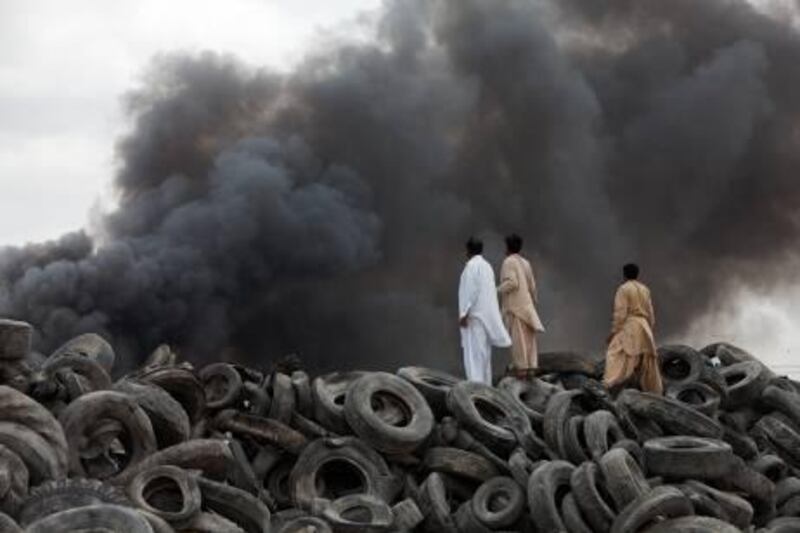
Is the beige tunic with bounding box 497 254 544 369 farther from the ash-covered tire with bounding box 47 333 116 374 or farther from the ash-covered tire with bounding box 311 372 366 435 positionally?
the ash-covered tire with bounding box 47 333 116 374

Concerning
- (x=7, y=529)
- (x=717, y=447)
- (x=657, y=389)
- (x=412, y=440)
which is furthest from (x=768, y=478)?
(x=7, y=529)

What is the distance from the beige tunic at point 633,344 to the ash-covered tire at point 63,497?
6980 mm

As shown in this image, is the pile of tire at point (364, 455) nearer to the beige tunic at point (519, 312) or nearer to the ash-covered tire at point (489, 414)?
the ash-covered tire at point (489, 414)

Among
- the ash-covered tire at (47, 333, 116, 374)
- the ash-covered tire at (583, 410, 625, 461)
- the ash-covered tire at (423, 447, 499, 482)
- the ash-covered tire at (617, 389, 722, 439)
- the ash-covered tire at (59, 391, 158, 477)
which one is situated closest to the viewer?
the ash-covered tire at (59, 391, 158, 477)

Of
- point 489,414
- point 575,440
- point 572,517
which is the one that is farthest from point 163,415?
point 575,440

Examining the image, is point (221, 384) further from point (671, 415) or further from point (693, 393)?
point (693, 393)

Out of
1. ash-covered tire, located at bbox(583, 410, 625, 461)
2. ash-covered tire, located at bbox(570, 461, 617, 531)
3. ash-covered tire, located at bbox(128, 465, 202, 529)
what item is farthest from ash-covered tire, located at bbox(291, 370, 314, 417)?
ash-covered tire, located at bbox(570, 461, 617, 531)

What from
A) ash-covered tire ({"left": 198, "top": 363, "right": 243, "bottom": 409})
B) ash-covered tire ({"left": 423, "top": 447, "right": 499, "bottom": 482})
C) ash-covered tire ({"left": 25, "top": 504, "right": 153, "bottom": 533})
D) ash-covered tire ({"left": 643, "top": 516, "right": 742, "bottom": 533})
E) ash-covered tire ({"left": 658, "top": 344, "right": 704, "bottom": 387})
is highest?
ash-covered tire ({"left": 658, "top": 344, "right": 704, "bottom": 387})

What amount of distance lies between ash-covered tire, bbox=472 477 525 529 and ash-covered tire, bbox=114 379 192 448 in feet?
8.87

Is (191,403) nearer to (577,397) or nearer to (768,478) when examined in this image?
(577,397)

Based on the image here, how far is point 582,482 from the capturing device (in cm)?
1042

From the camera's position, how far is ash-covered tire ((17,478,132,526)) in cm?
864

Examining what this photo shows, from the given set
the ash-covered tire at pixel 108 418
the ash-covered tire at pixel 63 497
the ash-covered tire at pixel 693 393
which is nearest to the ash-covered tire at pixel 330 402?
the ash-covered tire at pixel 108 418

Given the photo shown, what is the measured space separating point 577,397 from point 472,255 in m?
2.30
